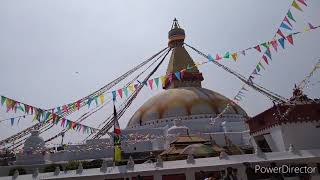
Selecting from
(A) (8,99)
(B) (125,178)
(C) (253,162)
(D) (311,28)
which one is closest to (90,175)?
(B) (125,178)

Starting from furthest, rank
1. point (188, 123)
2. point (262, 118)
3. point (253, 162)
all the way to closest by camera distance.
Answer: point (188, 123)
point (262, 118)
point (253, 162)

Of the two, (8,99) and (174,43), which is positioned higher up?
(174,43)

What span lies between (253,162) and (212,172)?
A: 2.00 metres

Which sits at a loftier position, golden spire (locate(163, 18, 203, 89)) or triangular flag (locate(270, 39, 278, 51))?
golden spire (locate(163, 18, 203, 89))

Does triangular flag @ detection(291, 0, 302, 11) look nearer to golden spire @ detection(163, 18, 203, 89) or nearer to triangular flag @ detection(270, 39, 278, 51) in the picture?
triangular flag @ detection(270, 39, 278, 51)

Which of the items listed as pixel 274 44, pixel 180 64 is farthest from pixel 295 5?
pixel 180 64

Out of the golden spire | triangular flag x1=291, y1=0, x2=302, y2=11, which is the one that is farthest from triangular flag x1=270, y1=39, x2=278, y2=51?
the golden spire

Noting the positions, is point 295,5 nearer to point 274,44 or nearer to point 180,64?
point 274,44

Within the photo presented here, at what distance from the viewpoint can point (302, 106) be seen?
58.2 feet

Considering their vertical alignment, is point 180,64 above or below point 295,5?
above

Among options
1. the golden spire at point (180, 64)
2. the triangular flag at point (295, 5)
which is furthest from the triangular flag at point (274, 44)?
the golden spire at point (180, 64)

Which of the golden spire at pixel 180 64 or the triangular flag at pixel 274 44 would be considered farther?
the golden spire at pixel 180 64

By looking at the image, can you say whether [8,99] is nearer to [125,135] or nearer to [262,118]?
[125,135]

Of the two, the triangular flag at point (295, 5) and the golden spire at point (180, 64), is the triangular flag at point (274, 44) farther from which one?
the golden spire at point (180, 64)
